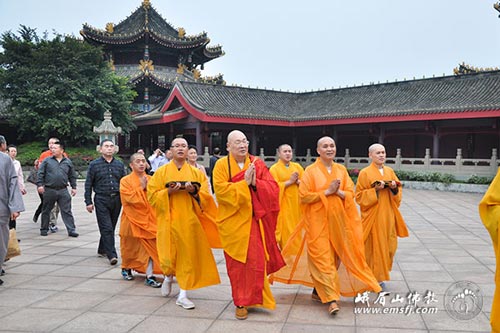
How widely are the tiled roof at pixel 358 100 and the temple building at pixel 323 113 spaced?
54 millimetres

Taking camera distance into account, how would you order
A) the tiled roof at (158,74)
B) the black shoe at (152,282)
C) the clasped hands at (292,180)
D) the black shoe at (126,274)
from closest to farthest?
the black shoe at (152,282), the black shoe at (126,274), the clasped hands at (292,180), the tiled roof at (158,74)

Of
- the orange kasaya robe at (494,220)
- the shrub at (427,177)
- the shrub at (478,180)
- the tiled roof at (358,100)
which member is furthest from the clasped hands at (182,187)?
the tiled roof at (358,100)

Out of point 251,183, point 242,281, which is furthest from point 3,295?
point 251,183

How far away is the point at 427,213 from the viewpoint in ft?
39.3

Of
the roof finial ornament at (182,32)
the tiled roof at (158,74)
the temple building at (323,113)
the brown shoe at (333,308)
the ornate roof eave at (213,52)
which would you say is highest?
the roof finial ornament at (182,32)

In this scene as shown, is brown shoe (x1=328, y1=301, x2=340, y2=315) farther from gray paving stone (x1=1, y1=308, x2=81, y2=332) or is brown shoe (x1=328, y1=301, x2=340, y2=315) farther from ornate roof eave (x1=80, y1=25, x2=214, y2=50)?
ornate roof eave (x1=80, y1=25, x2=214, y2=50)

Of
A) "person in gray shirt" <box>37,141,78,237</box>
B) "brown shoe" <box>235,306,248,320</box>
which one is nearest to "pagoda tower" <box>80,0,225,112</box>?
"person in gray shirt" <box>37,141,78,237</box>

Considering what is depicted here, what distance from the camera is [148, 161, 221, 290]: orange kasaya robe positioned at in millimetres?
4688

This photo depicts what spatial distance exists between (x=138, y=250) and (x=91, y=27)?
31.3 meters

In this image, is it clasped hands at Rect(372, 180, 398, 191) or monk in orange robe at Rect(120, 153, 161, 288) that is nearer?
clasped hands at Rect(372, 180, 398, 191)

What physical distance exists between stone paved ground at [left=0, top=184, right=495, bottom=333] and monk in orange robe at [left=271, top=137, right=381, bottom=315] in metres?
0.25

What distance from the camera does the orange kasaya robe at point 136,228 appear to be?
5465 millimetres

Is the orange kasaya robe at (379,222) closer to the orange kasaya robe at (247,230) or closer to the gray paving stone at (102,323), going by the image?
the orange kasaya robe at (247,230)

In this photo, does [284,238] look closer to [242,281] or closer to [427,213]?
[242,281]
